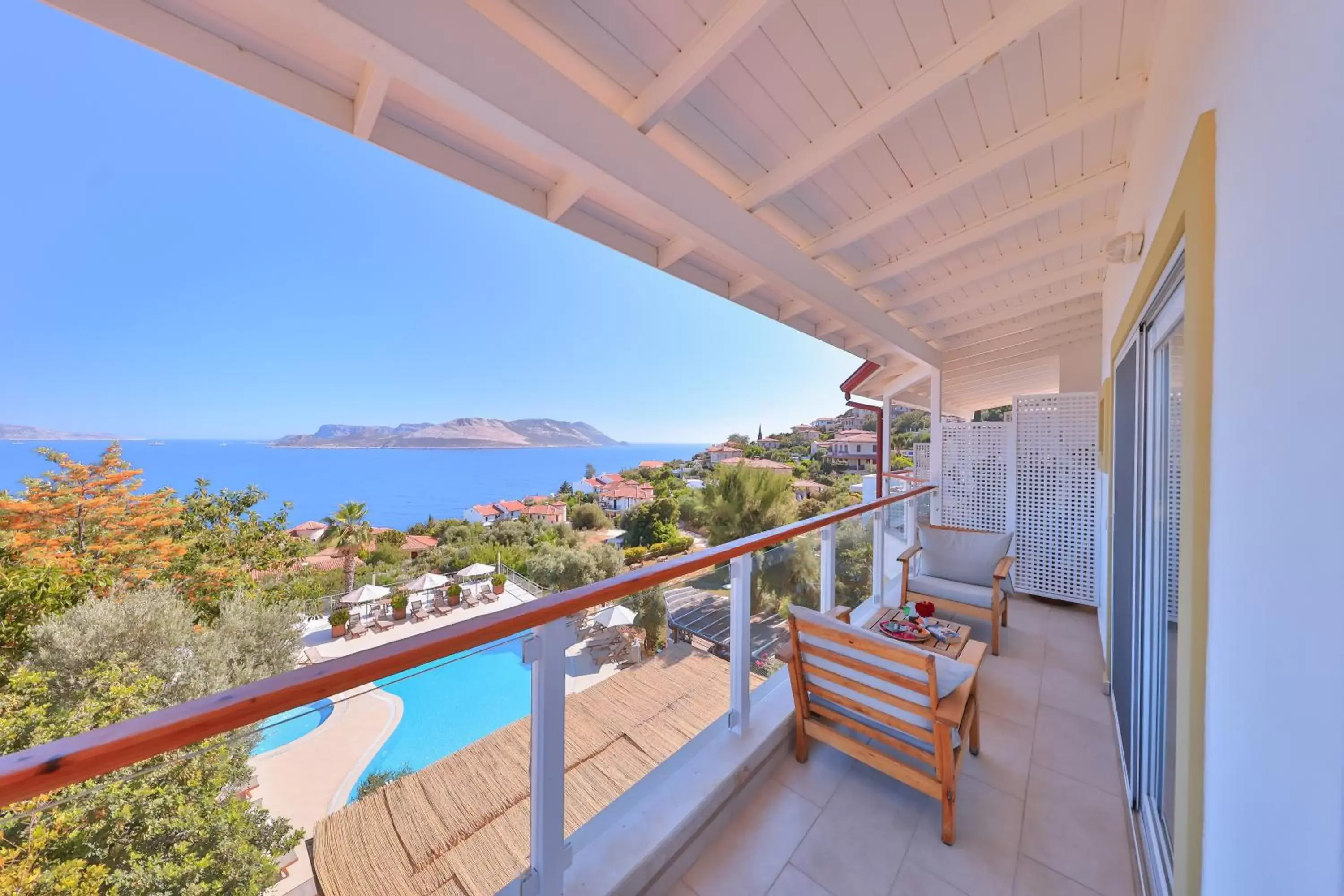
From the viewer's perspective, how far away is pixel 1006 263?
346 centimetres

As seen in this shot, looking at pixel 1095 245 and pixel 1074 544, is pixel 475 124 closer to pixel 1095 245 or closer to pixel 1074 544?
pixel 1095 245

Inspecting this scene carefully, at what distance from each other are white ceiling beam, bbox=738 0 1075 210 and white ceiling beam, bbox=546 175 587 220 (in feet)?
3.08

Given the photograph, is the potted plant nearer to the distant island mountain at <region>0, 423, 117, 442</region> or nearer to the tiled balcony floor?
the tiled balcony floor

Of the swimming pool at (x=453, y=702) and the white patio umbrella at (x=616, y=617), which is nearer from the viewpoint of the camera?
the swimming pool at (x=453, y=702)

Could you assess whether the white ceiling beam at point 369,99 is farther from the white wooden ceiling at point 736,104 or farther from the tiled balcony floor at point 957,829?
the tiled balcony floor at point 957,829

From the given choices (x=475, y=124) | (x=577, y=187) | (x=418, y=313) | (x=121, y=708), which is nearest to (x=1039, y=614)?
(x=577, y=187)

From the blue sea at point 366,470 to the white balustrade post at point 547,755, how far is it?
68.7 feet

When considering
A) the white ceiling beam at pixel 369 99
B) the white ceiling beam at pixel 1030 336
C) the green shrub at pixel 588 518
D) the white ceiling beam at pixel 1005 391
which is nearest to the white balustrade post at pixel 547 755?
the white ceiling beam at pixel 369 99

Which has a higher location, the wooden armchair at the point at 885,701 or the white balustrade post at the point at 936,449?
the white balustrade post at the point at 936,449

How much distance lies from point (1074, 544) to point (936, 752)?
382cm

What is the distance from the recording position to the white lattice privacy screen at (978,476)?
503cm

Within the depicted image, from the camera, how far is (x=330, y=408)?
4050 cm

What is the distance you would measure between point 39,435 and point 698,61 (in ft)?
104

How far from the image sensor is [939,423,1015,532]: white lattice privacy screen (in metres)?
5.03
